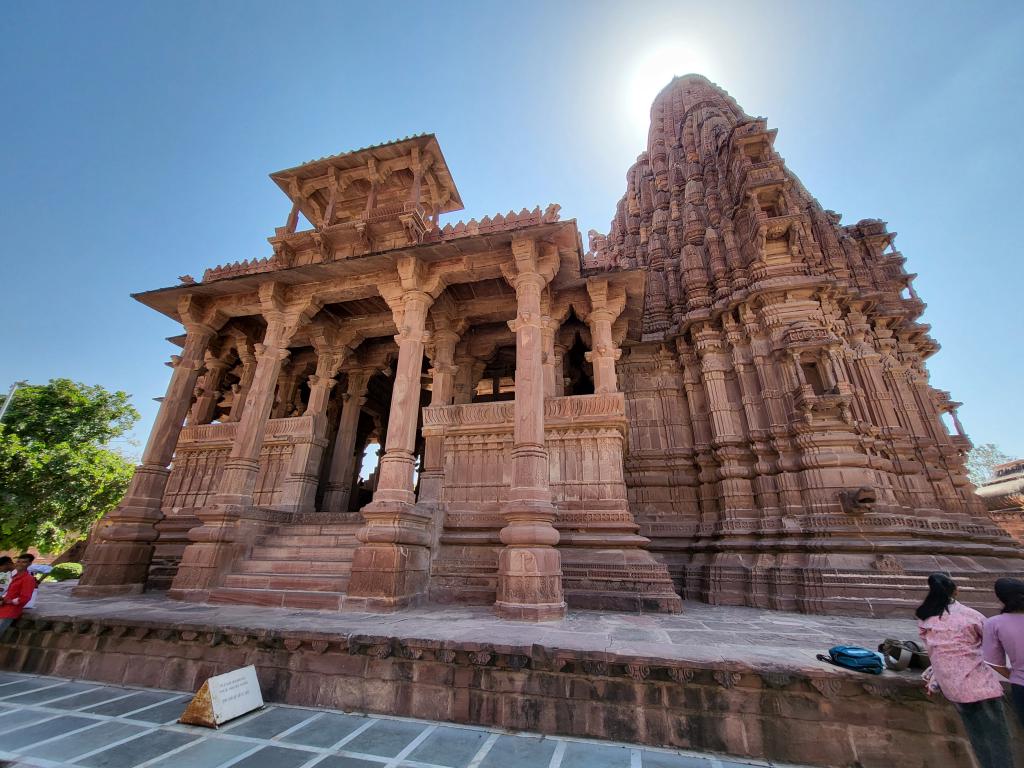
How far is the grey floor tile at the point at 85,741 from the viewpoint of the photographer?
3.12 metres

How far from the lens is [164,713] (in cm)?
396

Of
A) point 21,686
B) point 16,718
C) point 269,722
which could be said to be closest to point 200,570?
point 21,686

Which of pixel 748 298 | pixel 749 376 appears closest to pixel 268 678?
pixel 749 376

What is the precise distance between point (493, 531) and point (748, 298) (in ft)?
30.6

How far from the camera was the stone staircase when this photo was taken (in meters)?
6.86

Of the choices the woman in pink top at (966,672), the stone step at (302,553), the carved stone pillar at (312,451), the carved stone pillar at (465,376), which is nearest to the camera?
the woman in pink top at (966,672)

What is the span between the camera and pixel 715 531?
10570 millimetres

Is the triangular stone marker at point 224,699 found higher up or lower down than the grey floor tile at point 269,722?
higher up

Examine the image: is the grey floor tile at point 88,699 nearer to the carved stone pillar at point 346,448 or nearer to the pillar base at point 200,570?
the pillar base at point 200,570

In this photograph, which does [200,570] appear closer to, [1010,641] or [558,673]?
[558,673]

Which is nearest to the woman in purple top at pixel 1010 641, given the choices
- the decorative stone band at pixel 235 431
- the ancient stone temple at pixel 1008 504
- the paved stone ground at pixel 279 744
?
the paved stone ground at pixel 279 744

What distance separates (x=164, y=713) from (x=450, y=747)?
9.39 feet

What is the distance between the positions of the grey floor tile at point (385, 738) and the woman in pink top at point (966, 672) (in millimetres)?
4018

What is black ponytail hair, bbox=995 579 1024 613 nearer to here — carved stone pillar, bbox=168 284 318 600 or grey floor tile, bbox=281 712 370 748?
grey floor tile, bbox=281 712 370 748
